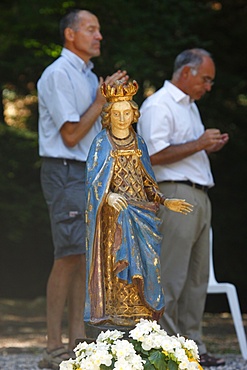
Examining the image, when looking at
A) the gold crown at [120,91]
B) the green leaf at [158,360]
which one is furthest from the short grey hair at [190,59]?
the green leaf at [158,360]

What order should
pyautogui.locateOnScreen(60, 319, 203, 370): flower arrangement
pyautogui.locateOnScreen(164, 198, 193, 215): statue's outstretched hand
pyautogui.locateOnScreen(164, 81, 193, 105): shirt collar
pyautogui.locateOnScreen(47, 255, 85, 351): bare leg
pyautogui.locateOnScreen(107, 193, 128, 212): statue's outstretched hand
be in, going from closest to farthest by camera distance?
1. pyautogui.locateOnScreen(60, 319, 203, 370): flower arrangement
2. pyautogui.locateOnScreen(107, 193, 128, 212): statue's outstretched hand
3. pyautogui.locateOnScreen(164, 198, 193, 215): statue's outstretched hand
4. pyautogui.locateOnScreen(47, 255, 85, 351): bare leg
5. pyautogui.locateOnScreen(164, 81, 193, 105): shirt collar

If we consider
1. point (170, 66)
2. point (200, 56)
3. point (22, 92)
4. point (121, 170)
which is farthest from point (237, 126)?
point (121, 170)

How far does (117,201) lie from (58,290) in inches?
56.1

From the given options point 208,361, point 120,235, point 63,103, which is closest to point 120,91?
point 120,235

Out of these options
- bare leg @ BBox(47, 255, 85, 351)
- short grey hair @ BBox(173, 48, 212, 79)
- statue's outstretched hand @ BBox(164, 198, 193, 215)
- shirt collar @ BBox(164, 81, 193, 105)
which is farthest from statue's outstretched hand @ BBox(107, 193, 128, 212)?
short grey hair @ BBox(173, 48, 212, 79)

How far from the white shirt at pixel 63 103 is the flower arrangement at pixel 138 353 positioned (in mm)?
1820

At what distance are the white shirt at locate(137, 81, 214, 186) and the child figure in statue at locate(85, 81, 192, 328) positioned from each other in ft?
4.28

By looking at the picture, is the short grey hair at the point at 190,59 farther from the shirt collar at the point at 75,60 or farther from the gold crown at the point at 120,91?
the gold crown at the point at 120,91

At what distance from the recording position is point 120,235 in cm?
451

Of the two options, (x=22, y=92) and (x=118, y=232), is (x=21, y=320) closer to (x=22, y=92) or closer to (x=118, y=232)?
(x=22, y=92)

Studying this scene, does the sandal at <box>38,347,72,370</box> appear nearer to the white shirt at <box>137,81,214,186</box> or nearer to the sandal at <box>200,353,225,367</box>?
the sandal at <box>200,353,225,367</box>

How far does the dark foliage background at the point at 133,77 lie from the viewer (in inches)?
369

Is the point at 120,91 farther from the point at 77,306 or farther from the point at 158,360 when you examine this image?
the point at 77,306

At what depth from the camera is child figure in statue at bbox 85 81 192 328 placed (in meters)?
4.50
